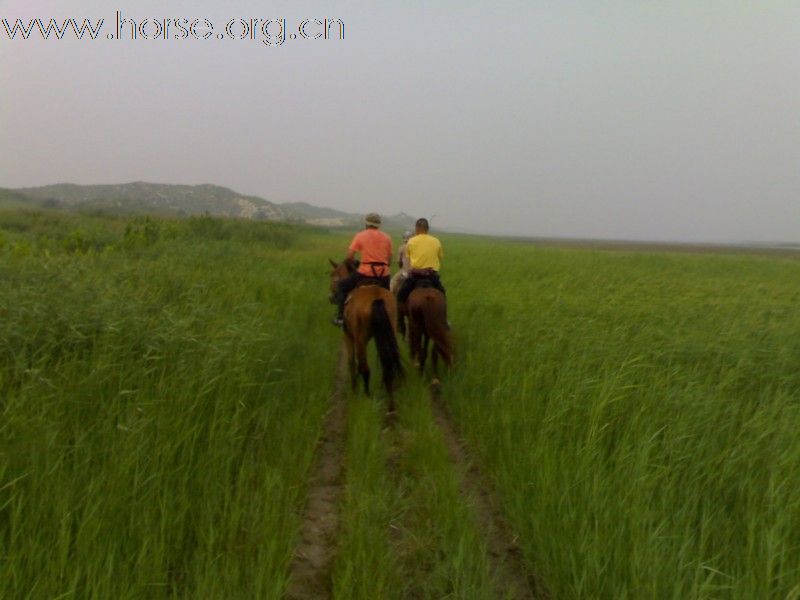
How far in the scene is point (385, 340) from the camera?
4.91 m

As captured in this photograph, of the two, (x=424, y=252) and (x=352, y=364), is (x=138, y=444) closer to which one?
(x=352, y=364)

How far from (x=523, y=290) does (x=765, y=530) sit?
345 inches

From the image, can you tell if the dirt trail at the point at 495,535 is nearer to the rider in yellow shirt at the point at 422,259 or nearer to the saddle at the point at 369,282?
the saddle at the point at 369,282

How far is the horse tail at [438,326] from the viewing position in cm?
567

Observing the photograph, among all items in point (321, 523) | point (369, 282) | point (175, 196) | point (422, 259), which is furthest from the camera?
point (175, 196)

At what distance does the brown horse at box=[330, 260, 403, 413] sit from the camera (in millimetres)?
4891

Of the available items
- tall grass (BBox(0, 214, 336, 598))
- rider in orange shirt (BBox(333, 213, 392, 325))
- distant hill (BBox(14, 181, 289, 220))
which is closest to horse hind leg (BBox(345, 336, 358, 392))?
tall grass (BBox(0, 214, 336, 598))

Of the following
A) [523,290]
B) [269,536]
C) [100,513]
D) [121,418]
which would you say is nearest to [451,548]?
[269,536]

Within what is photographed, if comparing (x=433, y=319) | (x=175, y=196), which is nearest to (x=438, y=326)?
→ (x=433, y=319)

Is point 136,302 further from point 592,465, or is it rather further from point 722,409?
point 722,409

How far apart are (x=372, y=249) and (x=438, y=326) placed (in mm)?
1360

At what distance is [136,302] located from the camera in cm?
414

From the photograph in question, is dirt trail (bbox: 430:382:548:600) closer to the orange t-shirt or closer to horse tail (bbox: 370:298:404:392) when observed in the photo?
horse tail (bbox: 370:298:404:392)

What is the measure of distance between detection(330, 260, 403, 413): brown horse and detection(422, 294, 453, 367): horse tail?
0.65 meters
